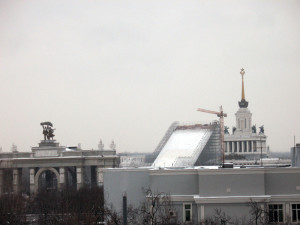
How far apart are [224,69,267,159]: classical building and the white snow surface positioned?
64380 mm

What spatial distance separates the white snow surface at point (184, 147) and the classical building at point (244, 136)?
6438 centimetres

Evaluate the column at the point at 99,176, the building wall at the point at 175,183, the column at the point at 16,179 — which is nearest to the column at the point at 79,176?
the column at the point at 99,176

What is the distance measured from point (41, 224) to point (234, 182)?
40.4 ft

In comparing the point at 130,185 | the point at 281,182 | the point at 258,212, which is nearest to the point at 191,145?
the point at 130,185

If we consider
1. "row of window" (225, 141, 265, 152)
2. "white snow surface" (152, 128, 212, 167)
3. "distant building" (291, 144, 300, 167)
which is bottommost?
"distant building" (291, 144, 300, 167)

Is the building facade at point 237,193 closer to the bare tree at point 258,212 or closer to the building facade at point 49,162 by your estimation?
the bare tree at point 258,212

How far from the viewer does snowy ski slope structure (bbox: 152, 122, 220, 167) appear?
270 feet

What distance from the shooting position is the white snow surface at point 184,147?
78.7 meters

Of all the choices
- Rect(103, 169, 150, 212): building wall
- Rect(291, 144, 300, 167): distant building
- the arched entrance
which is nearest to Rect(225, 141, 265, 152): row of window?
the arched entrance

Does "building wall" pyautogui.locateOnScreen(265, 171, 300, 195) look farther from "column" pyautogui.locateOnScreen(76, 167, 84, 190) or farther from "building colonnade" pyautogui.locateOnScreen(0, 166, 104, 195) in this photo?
"column" pyautogui.locateOnScreen(76, 167, 84, 190)

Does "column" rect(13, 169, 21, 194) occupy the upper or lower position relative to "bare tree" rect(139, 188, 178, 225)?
upper

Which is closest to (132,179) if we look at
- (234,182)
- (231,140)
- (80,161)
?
(234,182)

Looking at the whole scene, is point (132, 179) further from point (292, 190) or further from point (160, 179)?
point (292, 190)

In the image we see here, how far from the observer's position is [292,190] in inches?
1754
